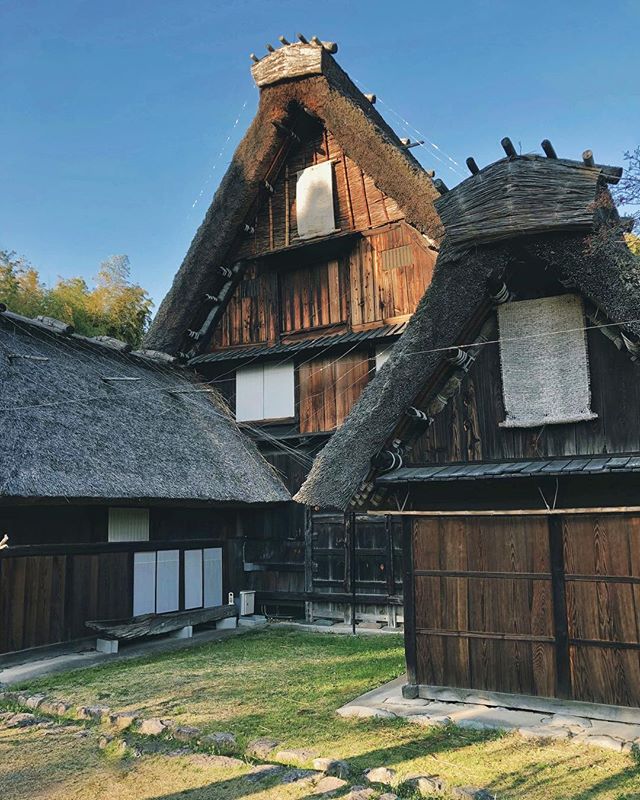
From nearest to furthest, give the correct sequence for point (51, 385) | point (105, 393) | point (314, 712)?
point (314, 712)
point (51, 385)
point (105, 393)

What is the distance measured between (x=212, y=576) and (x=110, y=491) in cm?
444

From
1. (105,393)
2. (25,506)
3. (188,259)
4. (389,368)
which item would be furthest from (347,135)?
(25,506)

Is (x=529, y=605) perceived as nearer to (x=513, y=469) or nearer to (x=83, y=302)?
(x=513, y=469)

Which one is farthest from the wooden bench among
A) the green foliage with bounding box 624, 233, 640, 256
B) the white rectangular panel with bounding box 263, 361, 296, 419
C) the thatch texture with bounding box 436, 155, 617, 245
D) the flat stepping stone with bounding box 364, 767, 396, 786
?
the green foliage with bounding box 624, 233, 640, 256

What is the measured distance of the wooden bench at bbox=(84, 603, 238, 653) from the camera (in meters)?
11.2

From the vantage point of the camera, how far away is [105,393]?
44.1ft

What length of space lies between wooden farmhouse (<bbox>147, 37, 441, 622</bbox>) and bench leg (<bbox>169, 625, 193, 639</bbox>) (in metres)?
2.32

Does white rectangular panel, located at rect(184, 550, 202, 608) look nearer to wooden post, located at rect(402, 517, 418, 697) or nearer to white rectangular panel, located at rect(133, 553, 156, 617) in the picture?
white rectangular panel, located at rect(133, 553, 156, 617)

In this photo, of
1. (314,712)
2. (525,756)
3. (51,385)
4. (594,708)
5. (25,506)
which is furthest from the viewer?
(51,385)

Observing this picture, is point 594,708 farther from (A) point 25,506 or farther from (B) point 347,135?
(B) point 347,135

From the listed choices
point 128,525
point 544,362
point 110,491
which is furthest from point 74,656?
point 544,362

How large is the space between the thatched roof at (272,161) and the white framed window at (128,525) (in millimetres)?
5325

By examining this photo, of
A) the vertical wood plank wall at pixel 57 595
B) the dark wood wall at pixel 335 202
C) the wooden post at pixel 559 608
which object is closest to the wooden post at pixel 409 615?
the wooden post at pixel 559 608

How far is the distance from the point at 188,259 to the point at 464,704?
12.0 metres
